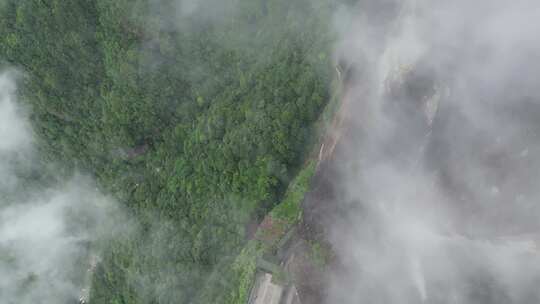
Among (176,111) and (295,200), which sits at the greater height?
(176,111)

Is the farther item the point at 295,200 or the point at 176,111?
the point at 176,111

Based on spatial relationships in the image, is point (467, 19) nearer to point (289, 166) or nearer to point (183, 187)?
point (289, 166)

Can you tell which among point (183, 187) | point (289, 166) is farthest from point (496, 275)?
point (183, 187)

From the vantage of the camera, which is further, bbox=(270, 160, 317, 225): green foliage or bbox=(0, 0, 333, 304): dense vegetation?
bbox=(0, 0, 333, 304): dense vegetation

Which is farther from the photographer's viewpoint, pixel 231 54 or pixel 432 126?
pixel 231 54

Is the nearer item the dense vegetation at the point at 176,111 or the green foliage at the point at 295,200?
the green foliage at the point at 295,200

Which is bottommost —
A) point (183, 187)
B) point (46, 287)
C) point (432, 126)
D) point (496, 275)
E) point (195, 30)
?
point (46, 287)

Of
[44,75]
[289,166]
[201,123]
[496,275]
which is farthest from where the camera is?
[44,75]

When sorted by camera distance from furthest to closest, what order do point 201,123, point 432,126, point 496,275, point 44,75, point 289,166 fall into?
point 44,75
point 201,123
point 289,166
point 432,126
point 496,275
